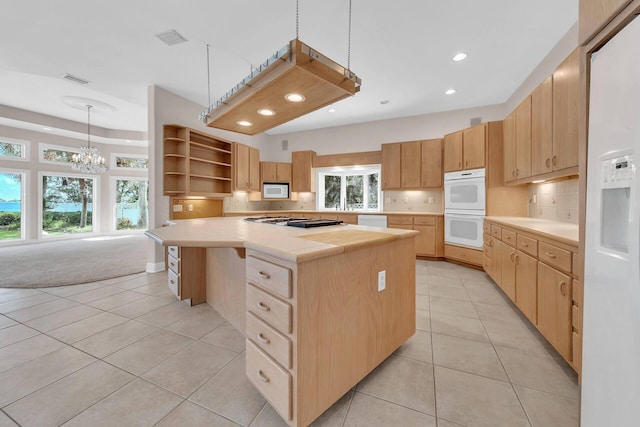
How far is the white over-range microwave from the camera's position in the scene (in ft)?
19.6

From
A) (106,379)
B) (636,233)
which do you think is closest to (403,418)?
(636,233)

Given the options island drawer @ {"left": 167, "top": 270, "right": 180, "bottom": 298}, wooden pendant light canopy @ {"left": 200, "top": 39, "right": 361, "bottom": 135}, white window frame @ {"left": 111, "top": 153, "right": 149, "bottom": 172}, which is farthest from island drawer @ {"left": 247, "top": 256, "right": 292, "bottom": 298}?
white window frame @ {"left": 111, "top": 153, "right": 149, "bottom": 172}

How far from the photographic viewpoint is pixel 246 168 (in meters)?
5.46

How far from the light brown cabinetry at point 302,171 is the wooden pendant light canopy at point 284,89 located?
3.64 m

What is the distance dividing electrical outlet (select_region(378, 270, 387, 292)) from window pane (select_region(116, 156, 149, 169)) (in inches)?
371

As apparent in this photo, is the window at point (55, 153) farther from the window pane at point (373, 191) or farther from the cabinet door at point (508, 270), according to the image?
the cabinet door at point (508, 270)

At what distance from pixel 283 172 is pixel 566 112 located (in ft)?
16.6

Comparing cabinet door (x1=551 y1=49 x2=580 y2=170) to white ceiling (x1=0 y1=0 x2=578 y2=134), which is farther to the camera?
white ceiling (x1=0 y1=0 x2=578 y2=134)

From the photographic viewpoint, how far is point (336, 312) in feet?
4.17

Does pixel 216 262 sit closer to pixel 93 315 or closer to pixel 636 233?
pixel 93 315

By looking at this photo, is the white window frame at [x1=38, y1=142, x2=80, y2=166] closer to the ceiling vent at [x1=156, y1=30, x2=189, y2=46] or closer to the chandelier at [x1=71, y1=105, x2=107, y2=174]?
the chandelier at [x1=71, y1=105, x2=107, y2=174]

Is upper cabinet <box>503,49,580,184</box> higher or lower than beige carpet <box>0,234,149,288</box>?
higher

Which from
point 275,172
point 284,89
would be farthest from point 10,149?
point 284,89

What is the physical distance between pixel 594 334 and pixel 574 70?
220 centimetres
